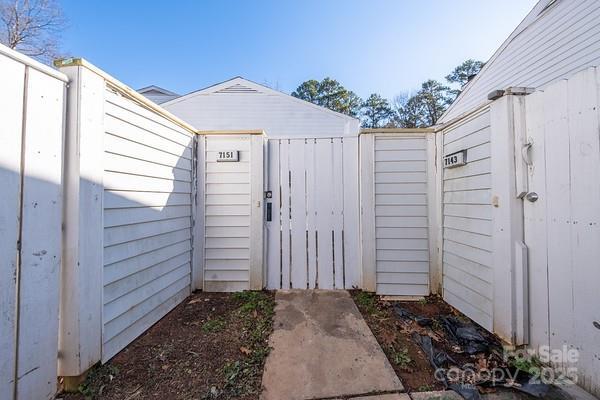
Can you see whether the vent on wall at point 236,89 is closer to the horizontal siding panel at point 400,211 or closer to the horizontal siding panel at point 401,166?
the horizontal siding panel at point 401,166

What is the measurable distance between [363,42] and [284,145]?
4231 mm

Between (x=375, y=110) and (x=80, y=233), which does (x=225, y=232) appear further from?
(x=375, y=110)

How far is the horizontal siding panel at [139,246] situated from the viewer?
1835mm

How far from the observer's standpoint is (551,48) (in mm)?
4027

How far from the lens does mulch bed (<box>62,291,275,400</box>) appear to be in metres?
1.53

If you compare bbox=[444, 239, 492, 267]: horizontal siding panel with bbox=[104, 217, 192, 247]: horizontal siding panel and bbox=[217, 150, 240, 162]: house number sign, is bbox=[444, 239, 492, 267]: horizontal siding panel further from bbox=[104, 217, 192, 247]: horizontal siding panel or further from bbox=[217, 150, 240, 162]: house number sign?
bbox=[104, 217, 192, 247]: horizontal siding panel

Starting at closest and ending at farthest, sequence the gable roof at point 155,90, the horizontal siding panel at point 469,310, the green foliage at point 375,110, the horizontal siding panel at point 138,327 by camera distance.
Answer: the horizontal siding panel at point 138,327 < the horizontal siding panel at point 469,310 < the gable roof at point 155,90 < the green foliage at point 375,110

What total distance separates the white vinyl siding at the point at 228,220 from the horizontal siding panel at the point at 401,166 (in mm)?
1756

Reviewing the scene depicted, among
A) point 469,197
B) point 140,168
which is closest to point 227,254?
point 140,168

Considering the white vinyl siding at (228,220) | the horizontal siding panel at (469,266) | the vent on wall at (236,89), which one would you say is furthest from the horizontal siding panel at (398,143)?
the vent on wall at (236,89)

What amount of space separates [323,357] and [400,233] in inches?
70.3

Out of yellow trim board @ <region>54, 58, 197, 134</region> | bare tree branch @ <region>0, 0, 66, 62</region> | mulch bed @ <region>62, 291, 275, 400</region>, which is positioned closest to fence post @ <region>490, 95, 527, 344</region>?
mulch bed @ <region>62, 291, 275, 400</region>

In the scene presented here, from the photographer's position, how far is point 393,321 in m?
2.39

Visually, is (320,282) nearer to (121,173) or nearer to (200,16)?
(121,173)
